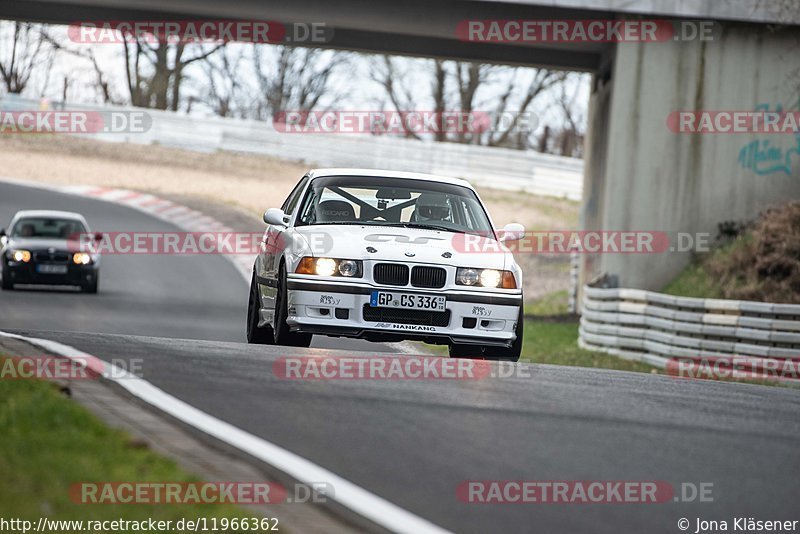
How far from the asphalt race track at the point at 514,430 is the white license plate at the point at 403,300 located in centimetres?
75

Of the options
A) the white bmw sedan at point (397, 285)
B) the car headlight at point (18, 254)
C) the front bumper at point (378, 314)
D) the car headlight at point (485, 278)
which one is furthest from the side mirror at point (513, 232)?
the car headlight at point (18, 254)

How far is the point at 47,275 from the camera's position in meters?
24.4

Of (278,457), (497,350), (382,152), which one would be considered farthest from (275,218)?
(382,152)

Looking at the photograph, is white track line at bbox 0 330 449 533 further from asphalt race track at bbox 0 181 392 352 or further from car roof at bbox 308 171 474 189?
asphalt race track at bbox 0 181 392 352

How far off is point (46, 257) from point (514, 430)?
59.7ft

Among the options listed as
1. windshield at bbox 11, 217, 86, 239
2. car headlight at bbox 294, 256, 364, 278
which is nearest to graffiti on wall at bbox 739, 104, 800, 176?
windshield at bbox 11, 217, 86, 239

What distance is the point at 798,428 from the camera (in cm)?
835

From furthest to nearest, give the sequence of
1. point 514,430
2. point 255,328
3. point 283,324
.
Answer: point 255,328, point 283,324, point 514,430

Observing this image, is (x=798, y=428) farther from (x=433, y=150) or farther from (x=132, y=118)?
(x=132, y=118)

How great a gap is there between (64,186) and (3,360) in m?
38.2

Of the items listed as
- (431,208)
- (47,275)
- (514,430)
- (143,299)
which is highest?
(431,208)

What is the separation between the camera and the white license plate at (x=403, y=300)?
11.1m

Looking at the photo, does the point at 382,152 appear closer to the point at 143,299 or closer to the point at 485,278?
the point at 143,299

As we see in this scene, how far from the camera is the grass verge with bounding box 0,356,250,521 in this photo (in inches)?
198
